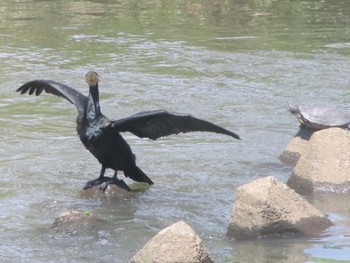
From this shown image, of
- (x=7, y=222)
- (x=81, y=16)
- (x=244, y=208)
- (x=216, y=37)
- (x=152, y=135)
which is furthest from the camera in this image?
(x=81, y=16)

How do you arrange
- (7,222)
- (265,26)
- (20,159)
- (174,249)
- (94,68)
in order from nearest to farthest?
(174,249) < (7,222) < (20,159) < (94,68) < (265,26)

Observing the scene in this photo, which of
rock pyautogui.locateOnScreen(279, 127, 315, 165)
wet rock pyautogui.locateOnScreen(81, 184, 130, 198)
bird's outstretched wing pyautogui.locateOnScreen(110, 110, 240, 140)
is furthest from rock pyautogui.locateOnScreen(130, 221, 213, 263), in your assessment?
rock pyautogui.locateOnScreen(279, 127, 315, 165)

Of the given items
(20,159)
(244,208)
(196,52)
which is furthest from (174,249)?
(196,52)

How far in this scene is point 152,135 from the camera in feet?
25.5

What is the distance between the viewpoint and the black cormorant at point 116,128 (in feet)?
24.7

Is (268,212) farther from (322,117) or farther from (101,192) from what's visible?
(322,117)

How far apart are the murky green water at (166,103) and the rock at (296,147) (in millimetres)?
159

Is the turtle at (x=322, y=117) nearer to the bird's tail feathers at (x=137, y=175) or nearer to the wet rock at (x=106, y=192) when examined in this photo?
the bird's tail feathers at (x=137, y=175)

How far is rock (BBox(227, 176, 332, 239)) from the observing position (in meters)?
6.43

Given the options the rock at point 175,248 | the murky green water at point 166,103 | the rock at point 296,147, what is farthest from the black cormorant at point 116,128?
the rock at point 175,248

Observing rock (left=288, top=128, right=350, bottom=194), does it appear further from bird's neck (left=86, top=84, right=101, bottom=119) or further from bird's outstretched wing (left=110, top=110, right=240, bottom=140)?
bird's neck (left=86, top=84, right=101, bottom=119)

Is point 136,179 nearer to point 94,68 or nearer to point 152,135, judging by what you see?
point 152,135

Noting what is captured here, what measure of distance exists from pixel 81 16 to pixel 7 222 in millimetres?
11400

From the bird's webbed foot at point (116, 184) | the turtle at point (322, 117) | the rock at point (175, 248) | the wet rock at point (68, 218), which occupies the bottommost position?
the bird's webbed foot at point (116, 184)
